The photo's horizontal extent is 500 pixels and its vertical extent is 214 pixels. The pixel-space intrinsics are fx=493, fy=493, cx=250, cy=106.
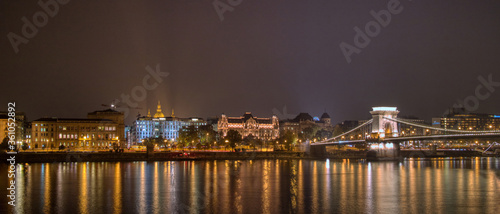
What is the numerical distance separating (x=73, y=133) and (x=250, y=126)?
7613 centimetres

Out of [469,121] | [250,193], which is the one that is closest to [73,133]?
[250,193]

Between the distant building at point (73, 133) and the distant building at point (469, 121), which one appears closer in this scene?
the distant building at point (73, 133)

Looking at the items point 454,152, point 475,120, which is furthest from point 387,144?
point 475,120

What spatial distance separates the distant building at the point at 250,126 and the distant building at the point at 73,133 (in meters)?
63.8

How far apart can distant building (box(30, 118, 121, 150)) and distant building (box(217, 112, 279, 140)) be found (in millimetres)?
63823

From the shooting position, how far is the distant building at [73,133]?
94188 millimetres

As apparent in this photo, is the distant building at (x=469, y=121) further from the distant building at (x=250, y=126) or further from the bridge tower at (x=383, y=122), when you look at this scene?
the bridge tower at (x=383, y=122)

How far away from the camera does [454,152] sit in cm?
10175

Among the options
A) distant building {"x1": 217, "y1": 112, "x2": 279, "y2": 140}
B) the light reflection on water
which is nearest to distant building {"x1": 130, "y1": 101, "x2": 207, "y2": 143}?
distant building {"x1": 217, "y1": 112, "x2": 279, "y2": 140}

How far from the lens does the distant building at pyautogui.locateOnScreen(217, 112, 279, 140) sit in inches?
6383

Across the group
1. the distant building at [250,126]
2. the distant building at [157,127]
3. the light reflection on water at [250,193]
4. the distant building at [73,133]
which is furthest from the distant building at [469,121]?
the light reflection on water at [250,193]

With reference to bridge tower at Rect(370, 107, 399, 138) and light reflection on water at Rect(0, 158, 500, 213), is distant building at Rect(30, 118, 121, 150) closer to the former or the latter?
bridge tower at Rect(370, 107, 399, 138)

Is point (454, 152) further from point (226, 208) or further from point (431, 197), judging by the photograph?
point (226, 208)

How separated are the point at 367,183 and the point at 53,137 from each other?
72.1 m
